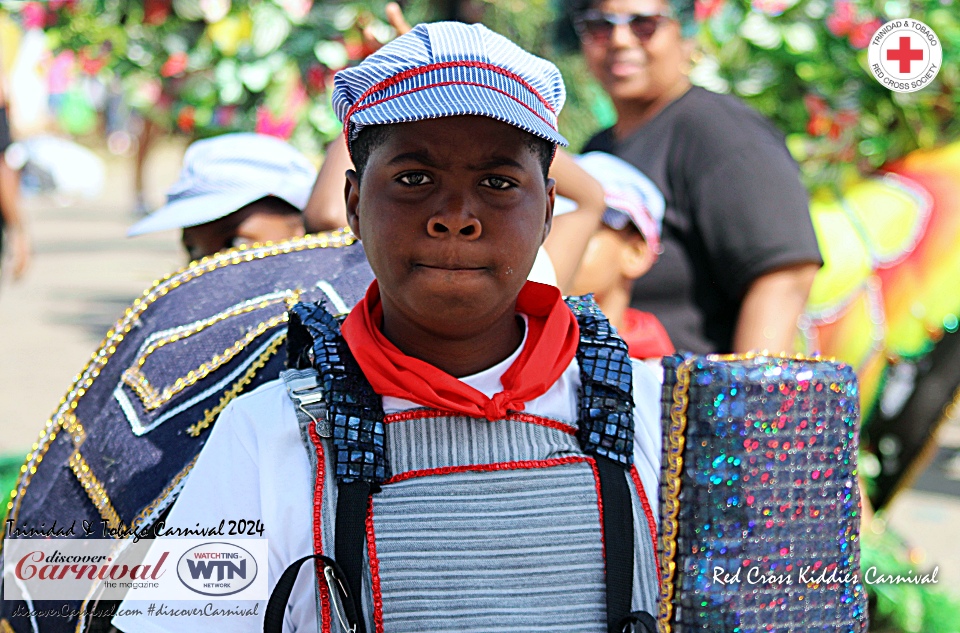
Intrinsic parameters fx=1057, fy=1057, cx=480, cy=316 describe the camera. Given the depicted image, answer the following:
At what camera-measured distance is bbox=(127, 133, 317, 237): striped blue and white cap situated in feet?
7.45

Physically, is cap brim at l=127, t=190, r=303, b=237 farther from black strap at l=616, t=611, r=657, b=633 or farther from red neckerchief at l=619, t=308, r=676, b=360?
black strap at l=616, t=611, r=657, b=633

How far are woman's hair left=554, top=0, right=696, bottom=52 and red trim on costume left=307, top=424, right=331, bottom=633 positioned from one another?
7.03 ft

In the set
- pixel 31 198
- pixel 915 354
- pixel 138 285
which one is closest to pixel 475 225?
pixel 915 354

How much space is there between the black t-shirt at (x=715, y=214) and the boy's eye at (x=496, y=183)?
4.94 ft

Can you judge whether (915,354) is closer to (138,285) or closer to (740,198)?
(740,198)

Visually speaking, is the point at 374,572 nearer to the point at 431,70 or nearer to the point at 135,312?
the point at 431,70

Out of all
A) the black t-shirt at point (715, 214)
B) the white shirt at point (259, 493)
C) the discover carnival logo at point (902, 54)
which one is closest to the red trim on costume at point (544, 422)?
the white shirt at point (259, 493)

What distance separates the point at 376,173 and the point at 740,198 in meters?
1.60

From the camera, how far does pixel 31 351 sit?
6.86 metres

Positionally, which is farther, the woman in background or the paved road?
the paved road

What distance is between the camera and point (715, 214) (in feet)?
8.84

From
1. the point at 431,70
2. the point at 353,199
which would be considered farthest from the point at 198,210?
the point at 431,70

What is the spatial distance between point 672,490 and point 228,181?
1430 millimetres

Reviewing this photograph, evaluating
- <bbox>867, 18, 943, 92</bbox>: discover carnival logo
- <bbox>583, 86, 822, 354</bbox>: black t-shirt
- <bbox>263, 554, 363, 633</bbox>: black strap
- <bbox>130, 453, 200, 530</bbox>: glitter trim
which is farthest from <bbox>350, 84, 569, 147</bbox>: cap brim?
<bbox>867, 18, 943, 92</bbox>: discover carnival logo
